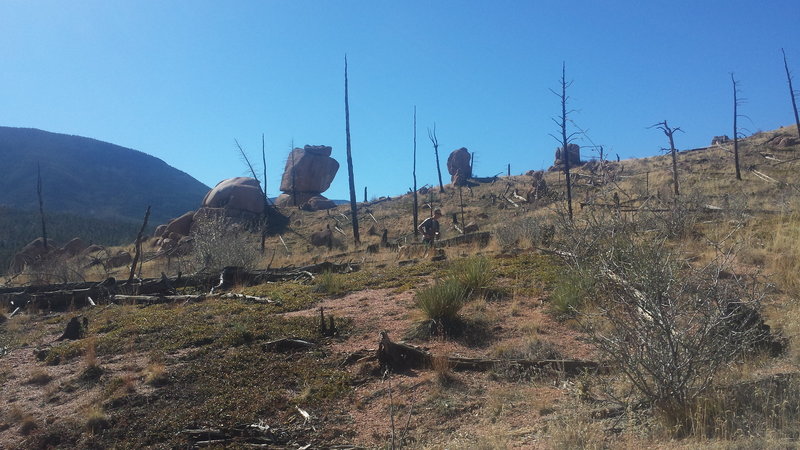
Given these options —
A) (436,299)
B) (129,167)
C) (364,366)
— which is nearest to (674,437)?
(364,366)

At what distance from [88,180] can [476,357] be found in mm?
101050

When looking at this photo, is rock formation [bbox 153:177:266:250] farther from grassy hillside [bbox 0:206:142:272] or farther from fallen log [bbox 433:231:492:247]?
fallen log [bbox 433:231:492:247]

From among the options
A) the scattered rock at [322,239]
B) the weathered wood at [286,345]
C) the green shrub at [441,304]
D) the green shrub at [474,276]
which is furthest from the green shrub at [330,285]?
the scattered rock at [322,239]

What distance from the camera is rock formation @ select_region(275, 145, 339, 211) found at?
176 feet

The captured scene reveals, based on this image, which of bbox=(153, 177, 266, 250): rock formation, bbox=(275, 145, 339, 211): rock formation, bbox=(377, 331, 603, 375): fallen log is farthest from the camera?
bbox=(275, 145, 339, 211): rock formation

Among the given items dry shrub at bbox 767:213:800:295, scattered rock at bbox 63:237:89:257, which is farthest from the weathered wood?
scattered rock at bbox 63:237:89:257

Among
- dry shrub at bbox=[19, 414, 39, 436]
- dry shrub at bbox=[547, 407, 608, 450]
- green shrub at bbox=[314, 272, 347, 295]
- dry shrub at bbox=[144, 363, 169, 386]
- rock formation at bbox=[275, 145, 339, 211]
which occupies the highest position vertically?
rock formation at bbox=[275, 145, 339, 211]

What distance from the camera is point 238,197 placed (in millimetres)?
37125

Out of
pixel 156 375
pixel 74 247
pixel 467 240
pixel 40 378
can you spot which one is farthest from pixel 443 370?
pixel 74 247

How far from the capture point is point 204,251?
52.6 ft

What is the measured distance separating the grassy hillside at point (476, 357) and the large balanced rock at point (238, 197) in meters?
27.6

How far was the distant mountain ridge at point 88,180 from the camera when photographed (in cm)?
8006

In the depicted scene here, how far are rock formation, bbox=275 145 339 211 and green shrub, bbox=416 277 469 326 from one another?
46863 mm

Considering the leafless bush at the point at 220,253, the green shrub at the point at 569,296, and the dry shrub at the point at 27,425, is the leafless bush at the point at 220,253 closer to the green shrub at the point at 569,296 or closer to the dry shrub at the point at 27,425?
the dry shrub at the point at 27,425
